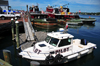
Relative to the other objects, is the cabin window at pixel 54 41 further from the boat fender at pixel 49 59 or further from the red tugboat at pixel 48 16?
the red tugboat at pixel 48 16

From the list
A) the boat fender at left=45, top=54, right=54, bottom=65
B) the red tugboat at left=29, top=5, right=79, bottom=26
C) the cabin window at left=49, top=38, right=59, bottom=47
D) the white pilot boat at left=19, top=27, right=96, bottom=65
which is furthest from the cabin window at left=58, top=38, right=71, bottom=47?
the red tugboat at left=29, top=5, right=79, bottom=26

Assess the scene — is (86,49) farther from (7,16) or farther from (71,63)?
(7,16)

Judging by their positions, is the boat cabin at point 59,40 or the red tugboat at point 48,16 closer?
the boat cabin at point 59,40

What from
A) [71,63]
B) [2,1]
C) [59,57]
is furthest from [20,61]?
[2,1]

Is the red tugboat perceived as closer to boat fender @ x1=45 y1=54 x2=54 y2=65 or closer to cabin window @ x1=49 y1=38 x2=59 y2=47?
cabin window @ x1=49 y1=38 x2=59 y2=47

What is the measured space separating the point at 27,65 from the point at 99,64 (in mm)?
7391

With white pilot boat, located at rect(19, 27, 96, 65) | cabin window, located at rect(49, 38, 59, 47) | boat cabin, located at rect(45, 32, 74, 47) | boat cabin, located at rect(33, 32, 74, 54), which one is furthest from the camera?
cabin window, located at rect(49, 38, 59, 47)

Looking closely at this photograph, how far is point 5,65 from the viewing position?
17.1 feet

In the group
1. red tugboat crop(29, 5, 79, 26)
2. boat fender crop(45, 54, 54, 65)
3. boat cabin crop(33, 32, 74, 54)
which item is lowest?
boat fender crop(45, 54, 54, 65)

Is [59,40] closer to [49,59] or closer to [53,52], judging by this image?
[53,52]

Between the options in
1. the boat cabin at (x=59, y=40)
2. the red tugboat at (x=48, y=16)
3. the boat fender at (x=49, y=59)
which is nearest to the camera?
the boat fender at (x=49, y=59)

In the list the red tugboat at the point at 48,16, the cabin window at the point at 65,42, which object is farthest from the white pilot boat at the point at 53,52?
the red tugboat at the point at 48,16

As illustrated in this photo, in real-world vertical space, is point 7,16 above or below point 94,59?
above

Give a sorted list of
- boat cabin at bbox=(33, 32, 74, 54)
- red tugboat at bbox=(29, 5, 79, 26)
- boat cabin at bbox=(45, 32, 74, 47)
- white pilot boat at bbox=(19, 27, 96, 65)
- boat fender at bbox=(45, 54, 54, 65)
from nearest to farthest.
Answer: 1. boat fender at bbox=(45, 54, 54, 65)
2. white pilot boat at bbox=(19, 27, 96, 65)
3. boat cabin at bbox=(33, 32, 74, 54)
4. boat cabin at bbox=(45, 32, 74, 47)
5. red tugboat at bbox=(29, 5, 79, 26)
